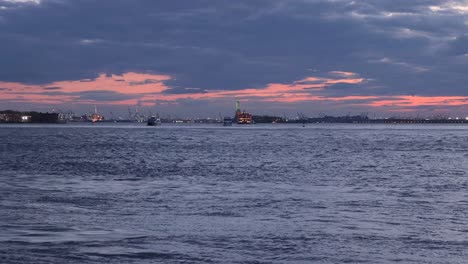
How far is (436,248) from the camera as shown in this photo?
16.4 metres

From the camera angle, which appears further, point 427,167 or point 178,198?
point 427,167

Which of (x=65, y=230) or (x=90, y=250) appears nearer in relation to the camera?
(x=90, y=250)

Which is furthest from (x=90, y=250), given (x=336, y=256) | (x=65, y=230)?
(x=336, y=256)

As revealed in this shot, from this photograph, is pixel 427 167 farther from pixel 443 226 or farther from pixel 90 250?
pixel 90 250

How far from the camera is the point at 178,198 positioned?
1064 inches

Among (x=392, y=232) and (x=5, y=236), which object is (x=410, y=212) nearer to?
(x=392, y=232)

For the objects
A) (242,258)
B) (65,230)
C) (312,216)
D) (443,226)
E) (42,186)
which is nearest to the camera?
(242,258)

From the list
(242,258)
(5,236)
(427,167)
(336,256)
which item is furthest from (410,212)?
(427,167)

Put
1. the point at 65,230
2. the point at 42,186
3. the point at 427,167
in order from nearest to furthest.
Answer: the point at 65,230 < the point at 42,186 < the point at 427,167

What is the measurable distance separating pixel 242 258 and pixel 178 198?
12.1 m

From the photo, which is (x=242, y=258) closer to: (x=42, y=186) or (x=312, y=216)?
(x=312, y=216)

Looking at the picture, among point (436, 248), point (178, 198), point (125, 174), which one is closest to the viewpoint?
point (436, 248)

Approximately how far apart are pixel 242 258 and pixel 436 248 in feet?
16.2

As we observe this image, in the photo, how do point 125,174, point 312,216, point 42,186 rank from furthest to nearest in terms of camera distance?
1. point 125,174
2. point 42,186
3. point 312,216
